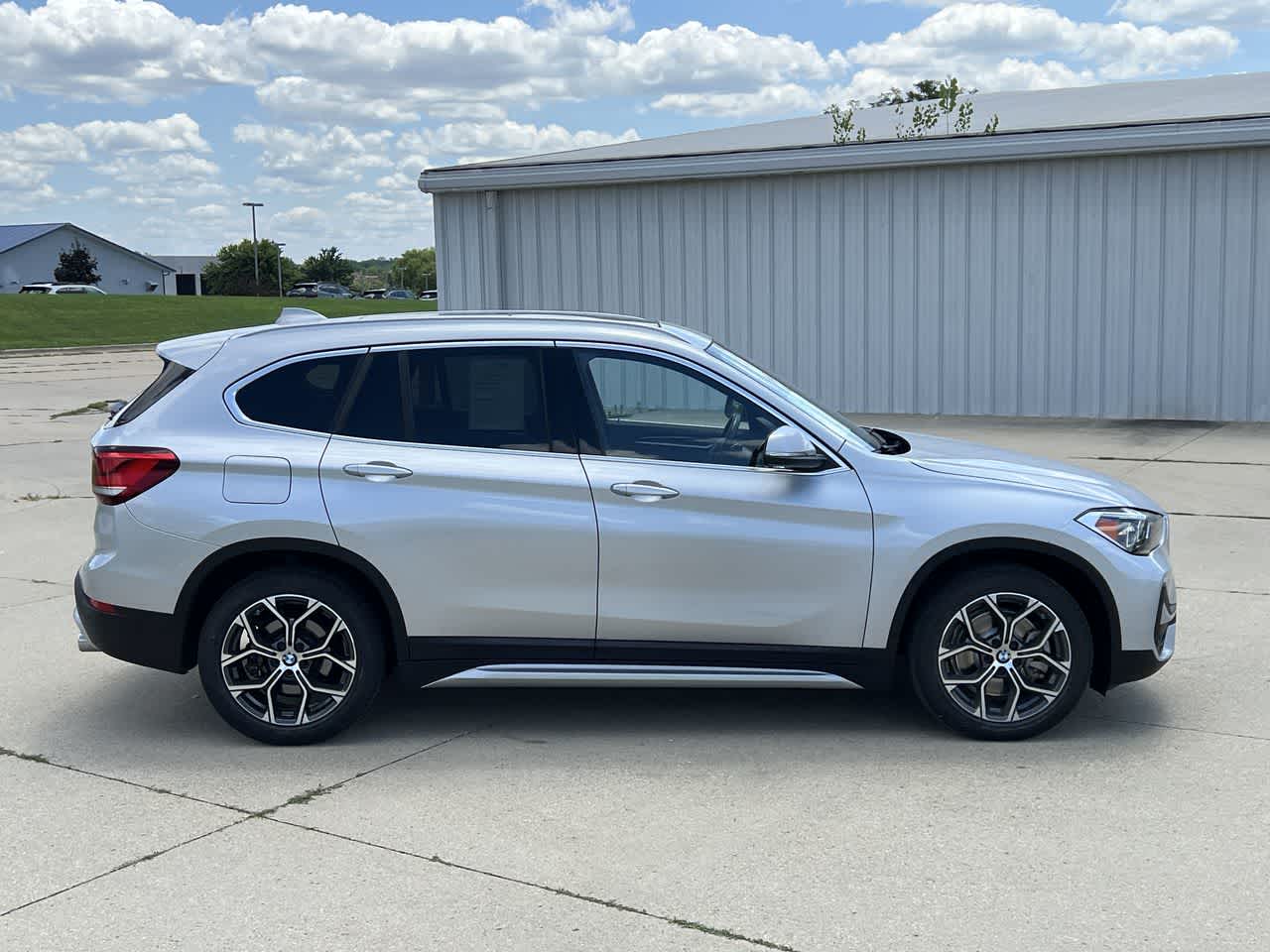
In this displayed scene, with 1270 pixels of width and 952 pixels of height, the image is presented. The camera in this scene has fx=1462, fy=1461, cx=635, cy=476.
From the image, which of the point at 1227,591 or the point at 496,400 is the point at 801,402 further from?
the point at 1227,591

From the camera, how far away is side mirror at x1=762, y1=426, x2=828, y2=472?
5387 millimetres

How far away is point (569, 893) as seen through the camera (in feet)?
13.8

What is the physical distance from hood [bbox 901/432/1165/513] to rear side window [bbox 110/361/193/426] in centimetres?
289

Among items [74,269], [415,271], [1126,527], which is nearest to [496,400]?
[1126,527]

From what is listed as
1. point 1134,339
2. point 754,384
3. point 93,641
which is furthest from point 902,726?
point 1134,339

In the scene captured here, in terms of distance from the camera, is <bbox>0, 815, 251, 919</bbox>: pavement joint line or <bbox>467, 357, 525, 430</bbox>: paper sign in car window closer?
<bbox>0, 815, 251, 919</bbox>: pavement joint line

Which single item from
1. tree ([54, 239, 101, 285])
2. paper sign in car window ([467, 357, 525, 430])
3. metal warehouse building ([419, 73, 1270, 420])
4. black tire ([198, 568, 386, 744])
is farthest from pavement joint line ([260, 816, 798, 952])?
tree ([54, 239, 101, 285])

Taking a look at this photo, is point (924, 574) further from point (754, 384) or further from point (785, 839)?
point (785, 839)

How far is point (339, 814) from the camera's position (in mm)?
4902

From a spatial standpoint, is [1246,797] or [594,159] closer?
[1246,797]

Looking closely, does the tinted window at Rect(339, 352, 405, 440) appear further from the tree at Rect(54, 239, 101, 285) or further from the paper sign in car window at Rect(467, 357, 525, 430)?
the tree at Rect(54, 239, 101, 285)

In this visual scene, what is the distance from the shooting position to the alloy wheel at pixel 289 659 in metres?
5.54

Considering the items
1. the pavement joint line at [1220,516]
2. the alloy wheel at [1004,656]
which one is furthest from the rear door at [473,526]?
the pavement joint line at [1220,516]

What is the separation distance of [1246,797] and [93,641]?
169 inches
